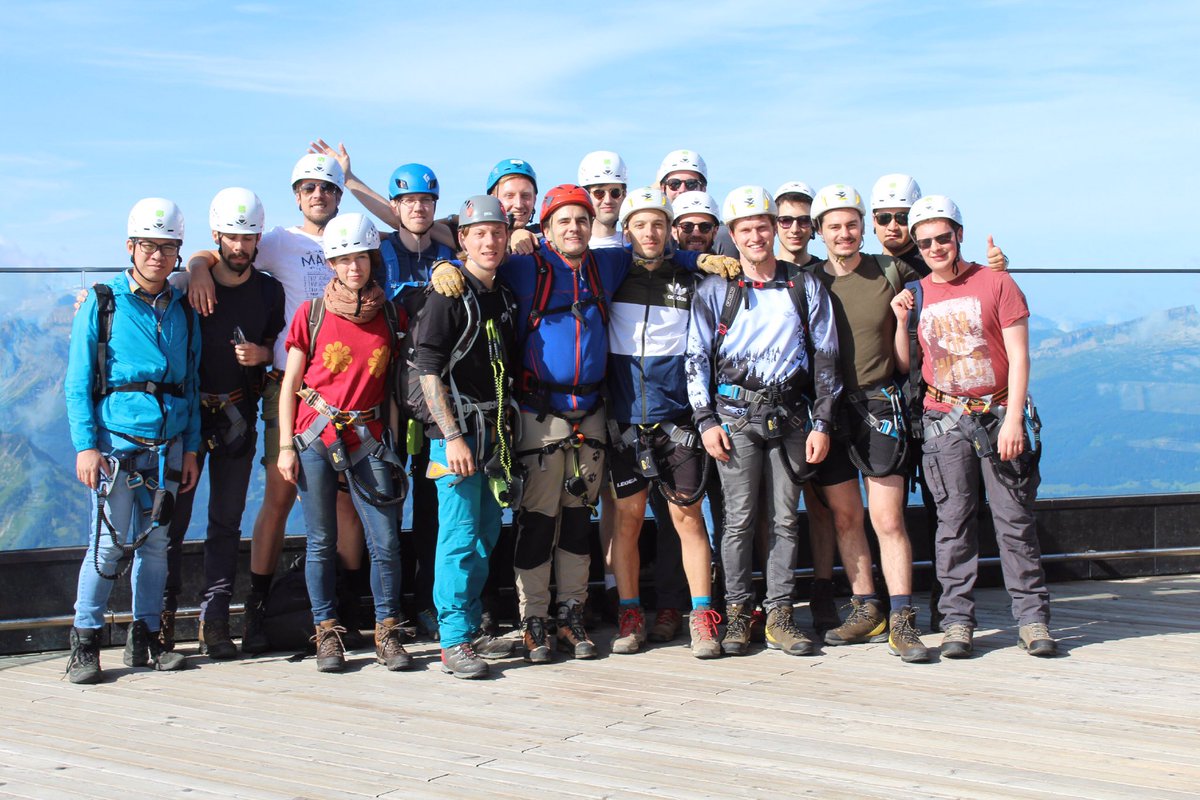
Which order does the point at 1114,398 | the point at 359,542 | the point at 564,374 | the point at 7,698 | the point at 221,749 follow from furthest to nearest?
the point at 1114,398, the point at 359,542, the point at 564,374, the point at 7,698, the point at 221,749

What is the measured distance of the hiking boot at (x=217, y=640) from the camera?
18.7ft

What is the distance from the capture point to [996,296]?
18.0ft

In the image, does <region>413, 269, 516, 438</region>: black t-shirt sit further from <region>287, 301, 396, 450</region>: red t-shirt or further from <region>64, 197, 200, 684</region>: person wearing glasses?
<region>64, 197, 200, 684</region>: person wearing glasses

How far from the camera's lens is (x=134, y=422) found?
5.30 m

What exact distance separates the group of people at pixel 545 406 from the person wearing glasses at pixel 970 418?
0.04 ft

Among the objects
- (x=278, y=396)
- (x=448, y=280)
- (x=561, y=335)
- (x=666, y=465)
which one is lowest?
(x=666, y=465)

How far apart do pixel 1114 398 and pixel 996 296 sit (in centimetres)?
418

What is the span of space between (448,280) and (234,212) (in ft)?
3.67

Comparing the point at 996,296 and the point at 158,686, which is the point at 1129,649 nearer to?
the point at 996,296

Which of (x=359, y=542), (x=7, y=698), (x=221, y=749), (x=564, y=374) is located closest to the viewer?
(x=221, y=749)

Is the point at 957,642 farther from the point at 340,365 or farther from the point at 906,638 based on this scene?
the point at 340,365

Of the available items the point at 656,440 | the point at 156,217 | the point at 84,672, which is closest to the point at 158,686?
the point at 84,672

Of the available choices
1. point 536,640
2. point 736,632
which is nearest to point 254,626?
point 536,640

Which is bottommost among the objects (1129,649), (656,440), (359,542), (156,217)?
(1129,649)
